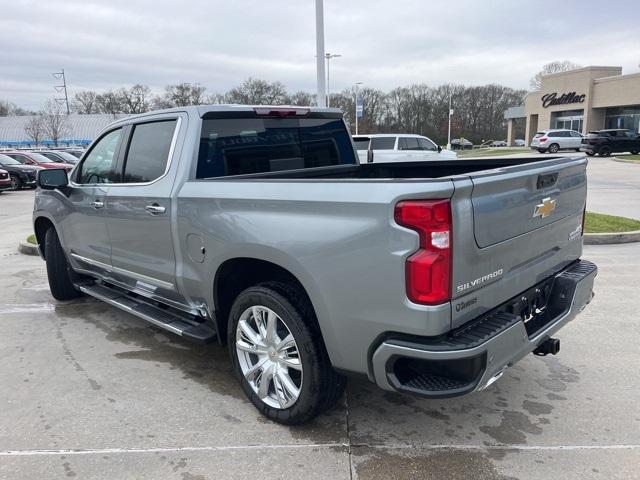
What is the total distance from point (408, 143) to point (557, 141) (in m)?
22.6

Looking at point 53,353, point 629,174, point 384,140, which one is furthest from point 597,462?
point 629,174

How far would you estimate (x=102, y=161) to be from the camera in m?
4.86

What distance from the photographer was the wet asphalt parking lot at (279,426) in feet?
9.57

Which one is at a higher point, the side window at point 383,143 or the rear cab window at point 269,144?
the rear cab window at point 269,144

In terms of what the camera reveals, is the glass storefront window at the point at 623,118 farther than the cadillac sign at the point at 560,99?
No

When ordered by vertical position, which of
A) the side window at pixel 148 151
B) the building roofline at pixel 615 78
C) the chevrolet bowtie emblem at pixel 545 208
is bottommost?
the chevrolet bowtie emblem at pixel 545 208

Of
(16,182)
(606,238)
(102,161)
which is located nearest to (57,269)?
(102,161)

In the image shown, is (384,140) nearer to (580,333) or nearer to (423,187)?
(580,333)

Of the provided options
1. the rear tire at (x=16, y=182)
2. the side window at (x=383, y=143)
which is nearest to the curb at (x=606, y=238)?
the side window at (x=383, y=143)

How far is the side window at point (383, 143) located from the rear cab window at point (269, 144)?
1445cm

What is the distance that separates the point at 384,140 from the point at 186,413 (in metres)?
16.6

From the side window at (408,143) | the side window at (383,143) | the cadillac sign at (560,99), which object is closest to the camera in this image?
the side window at (383,143)

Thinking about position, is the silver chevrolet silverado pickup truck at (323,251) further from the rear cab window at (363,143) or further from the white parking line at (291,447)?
the rear cab window at (363,143)

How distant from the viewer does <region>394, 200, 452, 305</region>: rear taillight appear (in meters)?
2.45
